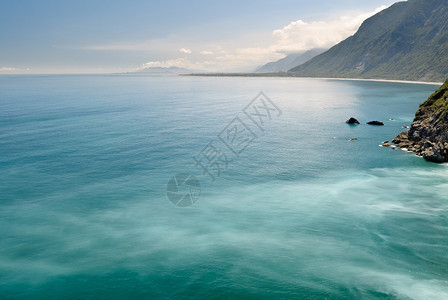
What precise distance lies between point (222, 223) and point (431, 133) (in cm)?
6241

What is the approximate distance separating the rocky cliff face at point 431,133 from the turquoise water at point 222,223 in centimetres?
418

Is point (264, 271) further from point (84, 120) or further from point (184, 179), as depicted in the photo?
point (84, 120)

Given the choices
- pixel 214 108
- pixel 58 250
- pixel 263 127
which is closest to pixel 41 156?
pixel 58 250

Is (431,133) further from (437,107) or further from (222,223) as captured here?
(222,223)

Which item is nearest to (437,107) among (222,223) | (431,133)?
(431,133)

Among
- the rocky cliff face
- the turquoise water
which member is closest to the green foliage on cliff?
the rocky cliff face

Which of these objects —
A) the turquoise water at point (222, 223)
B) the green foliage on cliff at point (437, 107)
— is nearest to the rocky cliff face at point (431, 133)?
the green foliage on cliff at point (437, 107)

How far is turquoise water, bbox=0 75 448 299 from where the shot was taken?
3556cm

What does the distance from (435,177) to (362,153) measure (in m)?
21.7

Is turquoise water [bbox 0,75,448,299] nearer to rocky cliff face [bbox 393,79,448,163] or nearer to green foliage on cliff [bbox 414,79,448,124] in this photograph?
rocky cliff face [bbox 393,79,448,163]

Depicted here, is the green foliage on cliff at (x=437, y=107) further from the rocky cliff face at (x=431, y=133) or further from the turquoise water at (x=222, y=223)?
the turquoise water at (x=222, y=223)

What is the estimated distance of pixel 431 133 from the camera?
263 feet

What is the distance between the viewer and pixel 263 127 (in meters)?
128

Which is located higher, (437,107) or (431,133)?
(437,107)
